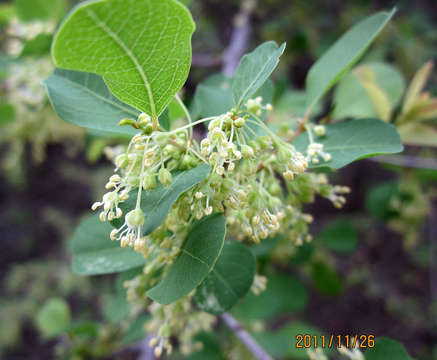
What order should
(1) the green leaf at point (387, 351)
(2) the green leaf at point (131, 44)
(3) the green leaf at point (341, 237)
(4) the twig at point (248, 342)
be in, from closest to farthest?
(2) the green leaf at point (131, 44) → (1) the green leaf at point (387, 351) → (4) the twig at point (248, 342) → (3) the green leaf at point (341, 237)

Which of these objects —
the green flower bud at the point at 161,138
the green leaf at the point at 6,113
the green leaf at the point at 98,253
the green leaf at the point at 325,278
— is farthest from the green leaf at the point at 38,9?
the green leaf at the point at 325,278

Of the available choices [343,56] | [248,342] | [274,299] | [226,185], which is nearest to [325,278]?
[274,299]

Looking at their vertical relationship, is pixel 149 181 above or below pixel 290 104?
above

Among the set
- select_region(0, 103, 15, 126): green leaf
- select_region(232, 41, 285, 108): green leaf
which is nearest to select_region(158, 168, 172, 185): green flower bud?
select_region(232, 41, 285, 108): green leaf

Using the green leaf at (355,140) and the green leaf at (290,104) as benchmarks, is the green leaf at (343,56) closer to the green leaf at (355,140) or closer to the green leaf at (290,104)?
the green leaf at (355,140)

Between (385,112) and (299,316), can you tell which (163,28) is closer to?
(385,112)

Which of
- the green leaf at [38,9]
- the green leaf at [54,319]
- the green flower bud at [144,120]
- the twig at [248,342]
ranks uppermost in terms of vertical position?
the green flower bud at [144,120]

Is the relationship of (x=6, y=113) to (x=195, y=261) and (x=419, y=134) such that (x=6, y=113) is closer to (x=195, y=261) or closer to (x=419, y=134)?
(x=195, y=261)

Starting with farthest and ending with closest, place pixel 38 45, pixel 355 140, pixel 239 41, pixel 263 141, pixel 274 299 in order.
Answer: pixel 239 41
pixel 274 299
pixel 38 45
pixel 355 140
pixel 263 141
